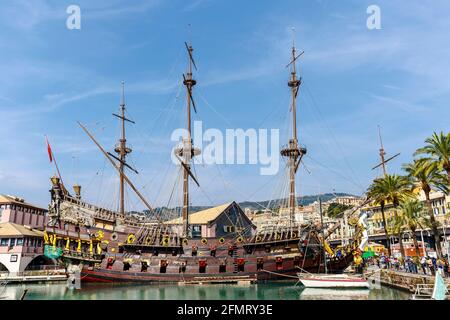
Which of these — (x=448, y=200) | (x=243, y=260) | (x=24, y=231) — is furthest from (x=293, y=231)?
(x=24, y=231)

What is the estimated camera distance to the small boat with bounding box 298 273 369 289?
33.3 meters

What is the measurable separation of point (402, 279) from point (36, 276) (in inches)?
1728

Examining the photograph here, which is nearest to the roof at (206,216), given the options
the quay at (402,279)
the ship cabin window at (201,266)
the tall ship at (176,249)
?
the tall ship at (176,249)

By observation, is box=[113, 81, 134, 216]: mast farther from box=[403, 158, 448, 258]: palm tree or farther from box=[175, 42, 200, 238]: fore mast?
box=[403, 158, 448, 258]: palm tree

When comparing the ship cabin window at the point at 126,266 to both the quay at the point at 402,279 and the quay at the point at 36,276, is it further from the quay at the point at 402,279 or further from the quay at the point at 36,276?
the quay at the point at 402,279

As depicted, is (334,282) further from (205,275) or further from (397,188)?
(205,275)

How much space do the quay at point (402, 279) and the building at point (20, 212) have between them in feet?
169

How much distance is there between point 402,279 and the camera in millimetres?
30781

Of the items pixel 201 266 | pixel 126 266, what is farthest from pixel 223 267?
pixel 126 266

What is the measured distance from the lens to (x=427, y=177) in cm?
3462

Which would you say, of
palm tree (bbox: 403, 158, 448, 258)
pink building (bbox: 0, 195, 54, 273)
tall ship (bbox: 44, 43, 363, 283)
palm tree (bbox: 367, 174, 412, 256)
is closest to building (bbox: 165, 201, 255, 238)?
tall ship (bbox: 44, 43, 363, 283)

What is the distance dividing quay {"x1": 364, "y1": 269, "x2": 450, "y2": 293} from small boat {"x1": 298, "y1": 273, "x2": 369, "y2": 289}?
2.53m

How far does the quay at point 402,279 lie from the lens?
26.1 metres
